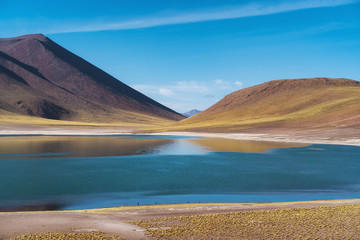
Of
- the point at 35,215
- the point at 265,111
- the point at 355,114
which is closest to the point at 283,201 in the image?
the point at 35,215

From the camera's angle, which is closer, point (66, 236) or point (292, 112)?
point (66, 236)

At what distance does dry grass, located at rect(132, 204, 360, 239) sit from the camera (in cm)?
1587

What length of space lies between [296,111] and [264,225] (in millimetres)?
149795

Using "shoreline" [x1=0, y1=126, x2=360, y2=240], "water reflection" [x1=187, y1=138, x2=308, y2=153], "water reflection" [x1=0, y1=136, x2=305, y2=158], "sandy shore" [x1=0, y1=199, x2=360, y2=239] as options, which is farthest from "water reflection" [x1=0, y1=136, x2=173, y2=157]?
"sandy shore" [x1=0, y1=199, x2=360, y2=239]

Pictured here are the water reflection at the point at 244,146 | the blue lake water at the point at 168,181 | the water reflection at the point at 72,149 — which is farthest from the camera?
the water reflection at the point at 244,146

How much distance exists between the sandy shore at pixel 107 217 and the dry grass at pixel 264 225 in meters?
1.08

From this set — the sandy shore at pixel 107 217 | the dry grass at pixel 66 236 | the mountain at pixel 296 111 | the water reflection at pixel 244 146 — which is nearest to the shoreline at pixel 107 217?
the sandy shore at pixel 107 217

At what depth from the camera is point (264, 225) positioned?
1712 centimetres

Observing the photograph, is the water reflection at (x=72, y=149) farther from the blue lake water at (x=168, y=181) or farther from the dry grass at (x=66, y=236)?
the dry grass at (x=66, y=236)

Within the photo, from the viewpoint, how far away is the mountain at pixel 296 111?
12269 cm

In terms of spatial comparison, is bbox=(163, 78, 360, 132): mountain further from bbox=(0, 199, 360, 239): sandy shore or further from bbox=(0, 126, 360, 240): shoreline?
bbox=(0, 199, 360, 239): sandy shore

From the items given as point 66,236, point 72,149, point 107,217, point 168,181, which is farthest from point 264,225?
point 72,149

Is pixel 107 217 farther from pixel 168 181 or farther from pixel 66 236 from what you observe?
pixel 168 181

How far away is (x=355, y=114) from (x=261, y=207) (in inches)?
4262
